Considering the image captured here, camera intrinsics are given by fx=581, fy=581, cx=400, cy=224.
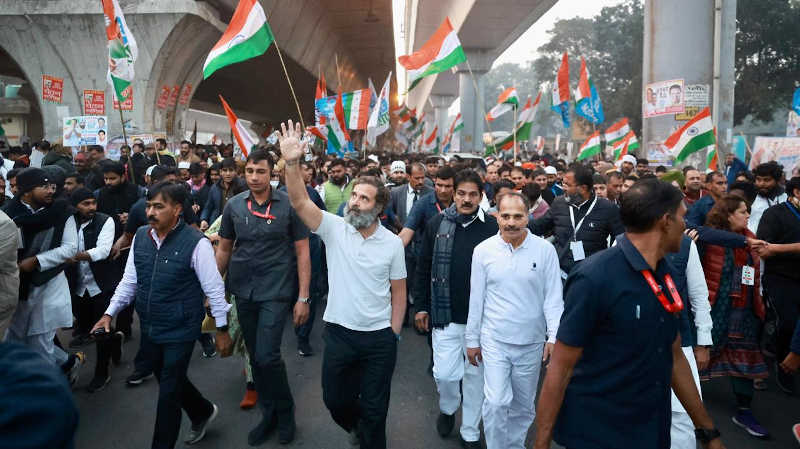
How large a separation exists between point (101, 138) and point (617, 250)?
11657 mm

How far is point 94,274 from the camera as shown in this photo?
5594 mm

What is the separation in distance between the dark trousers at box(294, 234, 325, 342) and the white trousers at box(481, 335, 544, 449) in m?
2.56

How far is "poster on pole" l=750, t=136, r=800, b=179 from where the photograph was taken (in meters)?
9.27

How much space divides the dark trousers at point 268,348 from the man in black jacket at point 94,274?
1.59 metres

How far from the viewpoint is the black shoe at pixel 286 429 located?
413cm

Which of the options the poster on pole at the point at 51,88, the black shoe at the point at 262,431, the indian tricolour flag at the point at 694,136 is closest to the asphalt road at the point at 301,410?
the black shoe at the point at 262,431

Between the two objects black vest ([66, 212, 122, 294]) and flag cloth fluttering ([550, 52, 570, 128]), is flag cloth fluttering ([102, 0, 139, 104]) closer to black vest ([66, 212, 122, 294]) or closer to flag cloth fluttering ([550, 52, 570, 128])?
black vest ([66, 212, 122, 294])

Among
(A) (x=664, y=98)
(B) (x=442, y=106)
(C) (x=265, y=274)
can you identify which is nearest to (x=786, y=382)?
(C) (x=265, y=274)

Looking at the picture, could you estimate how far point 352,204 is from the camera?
3.51 metres

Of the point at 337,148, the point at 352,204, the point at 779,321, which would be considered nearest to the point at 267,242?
the point at 352,204

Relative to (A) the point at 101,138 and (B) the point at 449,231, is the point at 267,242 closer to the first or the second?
(B) the point at 449,231

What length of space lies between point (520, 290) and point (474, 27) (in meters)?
24.9

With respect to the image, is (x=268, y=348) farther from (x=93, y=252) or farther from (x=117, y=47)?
(x=117, y=47)

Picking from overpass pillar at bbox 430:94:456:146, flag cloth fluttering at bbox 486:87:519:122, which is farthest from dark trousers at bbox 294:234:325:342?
overpass pillar at bbox 430:94:456:146
